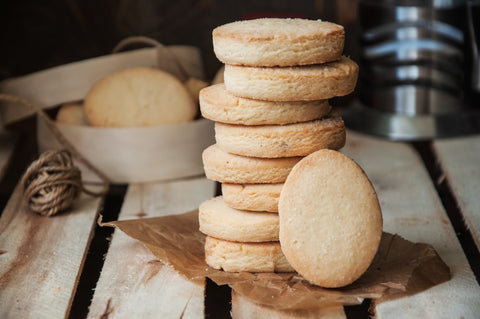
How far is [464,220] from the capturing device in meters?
1.31

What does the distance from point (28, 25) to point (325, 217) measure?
1445 millimetres

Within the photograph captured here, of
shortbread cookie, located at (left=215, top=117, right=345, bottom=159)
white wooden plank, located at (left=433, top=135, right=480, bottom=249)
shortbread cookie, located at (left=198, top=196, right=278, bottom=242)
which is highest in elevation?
shortbread cookie, located at (left=215, top=117, right=345, bottom=159)

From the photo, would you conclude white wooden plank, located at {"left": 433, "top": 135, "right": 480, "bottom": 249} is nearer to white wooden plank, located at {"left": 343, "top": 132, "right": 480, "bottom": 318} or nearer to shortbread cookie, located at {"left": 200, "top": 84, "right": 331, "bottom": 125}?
white wooden plank, located at {"left": 343, "top": 132, "right": 480, "bottom": 318}

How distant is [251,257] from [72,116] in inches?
30.4

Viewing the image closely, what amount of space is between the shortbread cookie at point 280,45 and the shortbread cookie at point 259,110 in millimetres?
64

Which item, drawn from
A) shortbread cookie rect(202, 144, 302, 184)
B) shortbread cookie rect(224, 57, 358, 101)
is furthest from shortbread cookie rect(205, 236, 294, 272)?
shortbread cookie rect(224, 57, 358, 101)

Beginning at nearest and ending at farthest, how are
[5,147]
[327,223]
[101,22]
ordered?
[327,223] → [5,147] → [101,22]

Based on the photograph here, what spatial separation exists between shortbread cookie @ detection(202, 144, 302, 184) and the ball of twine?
1.39 feet

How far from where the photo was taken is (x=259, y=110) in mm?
1018

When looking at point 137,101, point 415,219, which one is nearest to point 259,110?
point 415,219

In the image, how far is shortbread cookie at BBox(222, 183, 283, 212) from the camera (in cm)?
105

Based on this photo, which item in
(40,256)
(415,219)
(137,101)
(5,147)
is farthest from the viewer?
(5,147)

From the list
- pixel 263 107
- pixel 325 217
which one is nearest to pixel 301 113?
pixel 263 107

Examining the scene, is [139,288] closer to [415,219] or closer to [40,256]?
[40,256]
